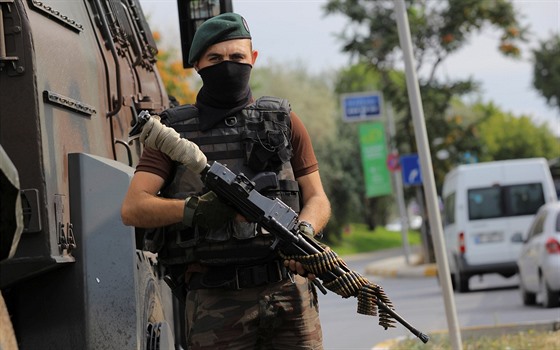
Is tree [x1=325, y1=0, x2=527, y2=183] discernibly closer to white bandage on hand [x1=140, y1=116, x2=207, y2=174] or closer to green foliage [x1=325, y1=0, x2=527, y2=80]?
green foliage [x1=325, y1=0, x2=527, y2=80]

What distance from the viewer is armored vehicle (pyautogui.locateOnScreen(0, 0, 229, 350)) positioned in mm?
4809

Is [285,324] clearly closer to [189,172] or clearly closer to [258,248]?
[258,248]

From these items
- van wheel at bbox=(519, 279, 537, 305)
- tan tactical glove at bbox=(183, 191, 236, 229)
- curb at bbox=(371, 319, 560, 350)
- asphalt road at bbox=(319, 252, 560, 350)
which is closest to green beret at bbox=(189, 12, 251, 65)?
tan tactical glove at bbox=(183, 191, 236, 229)

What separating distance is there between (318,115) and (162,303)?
226 feet

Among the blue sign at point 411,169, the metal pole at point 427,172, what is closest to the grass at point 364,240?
the blue sign at point 411,169

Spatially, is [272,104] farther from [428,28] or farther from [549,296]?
[428,28]

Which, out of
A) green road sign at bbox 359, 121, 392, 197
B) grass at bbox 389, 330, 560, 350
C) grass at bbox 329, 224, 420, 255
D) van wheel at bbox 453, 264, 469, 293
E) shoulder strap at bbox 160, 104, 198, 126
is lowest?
grass at bbox 389, 330, 560, 350

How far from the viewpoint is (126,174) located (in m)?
5.40

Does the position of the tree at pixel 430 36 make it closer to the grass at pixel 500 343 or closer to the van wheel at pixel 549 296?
the van wheel at pixel 549 296

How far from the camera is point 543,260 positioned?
17.0 m

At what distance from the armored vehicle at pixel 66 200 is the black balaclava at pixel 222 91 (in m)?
0.55

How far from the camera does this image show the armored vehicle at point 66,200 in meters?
4.81

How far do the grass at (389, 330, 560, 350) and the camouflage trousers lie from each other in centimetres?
591

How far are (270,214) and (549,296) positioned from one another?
13.2 meters
